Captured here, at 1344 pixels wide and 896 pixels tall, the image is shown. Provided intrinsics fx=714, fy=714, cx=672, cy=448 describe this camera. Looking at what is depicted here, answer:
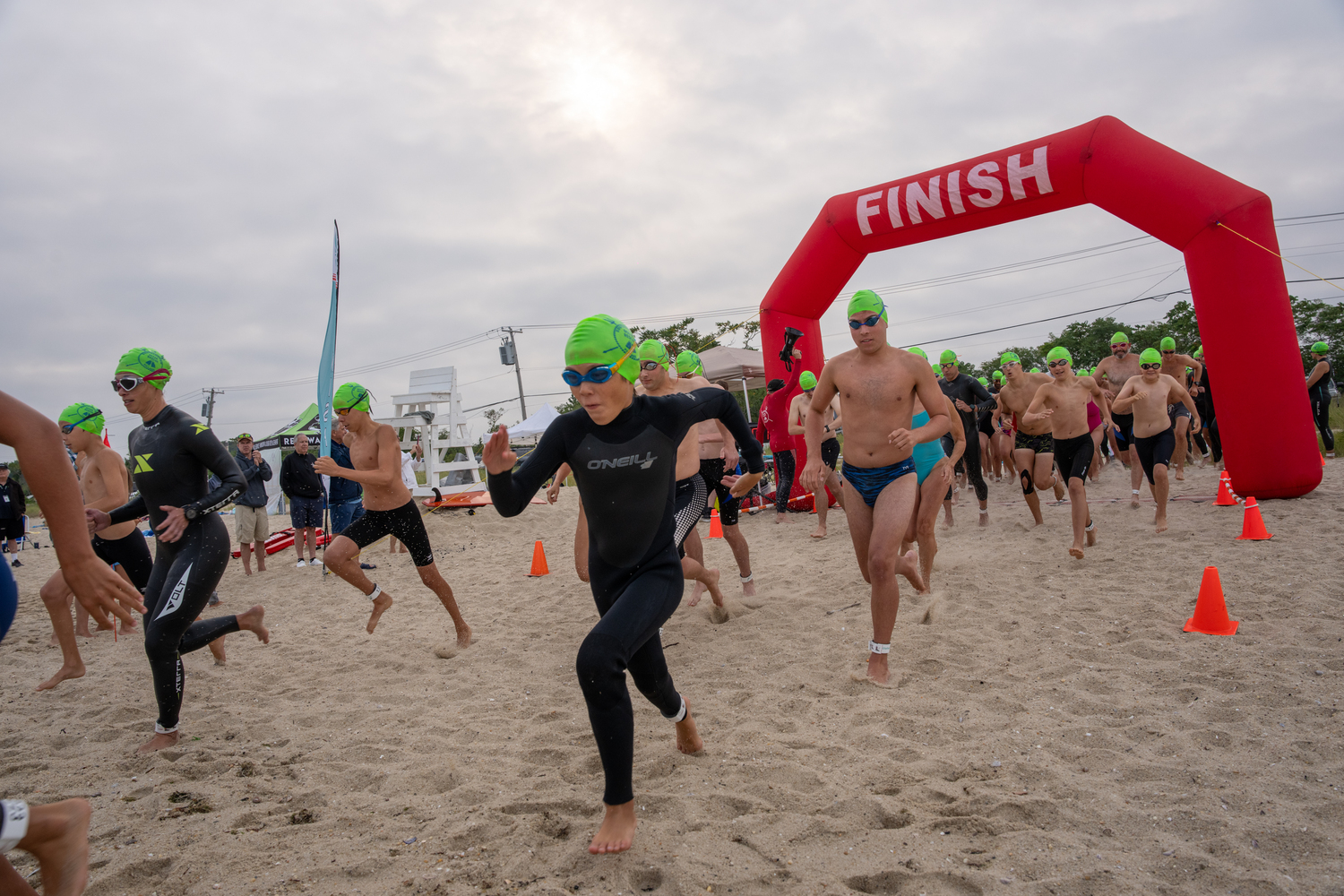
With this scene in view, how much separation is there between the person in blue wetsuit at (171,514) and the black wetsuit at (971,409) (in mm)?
7861

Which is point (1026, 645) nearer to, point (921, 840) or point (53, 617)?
point (921, 840)

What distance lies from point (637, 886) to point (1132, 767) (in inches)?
80.8

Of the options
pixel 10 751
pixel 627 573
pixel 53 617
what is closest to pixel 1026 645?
pixel 627 573

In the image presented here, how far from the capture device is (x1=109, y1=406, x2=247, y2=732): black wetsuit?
12.2 feet

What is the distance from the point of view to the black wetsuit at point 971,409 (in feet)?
29.9

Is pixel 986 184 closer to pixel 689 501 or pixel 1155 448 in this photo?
pixel 1155 448

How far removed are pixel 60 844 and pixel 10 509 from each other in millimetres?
12288

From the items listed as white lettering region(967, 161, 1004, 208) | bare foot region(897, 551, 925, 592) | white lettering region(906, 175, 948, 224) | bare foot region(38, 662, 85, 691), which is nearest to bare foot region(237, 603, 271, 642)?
bare foot region(38, 662, 85, 691)

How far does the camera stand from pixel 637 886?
235 cm

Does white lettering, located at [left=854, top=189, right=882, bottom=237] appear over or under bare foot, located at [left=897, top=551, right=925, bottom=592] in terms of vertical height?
over

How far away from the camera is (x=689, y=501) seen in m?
5.17

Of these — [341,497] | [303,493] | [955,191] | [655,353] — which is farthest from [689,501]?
[303,493]

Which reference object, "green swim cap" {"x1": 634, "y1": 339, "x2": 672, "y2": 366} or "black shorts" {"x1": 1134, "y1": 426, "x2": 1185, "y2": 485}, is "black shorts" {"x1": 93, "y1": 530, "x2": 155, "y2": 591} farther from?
"black shorts" {"x1": 1134, "y1": 426, "x2": 1185, "y2": 485}

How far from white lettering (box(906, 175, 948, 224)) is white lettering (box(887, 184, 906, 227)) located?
139 millimetres
